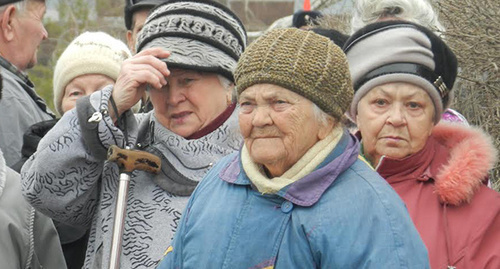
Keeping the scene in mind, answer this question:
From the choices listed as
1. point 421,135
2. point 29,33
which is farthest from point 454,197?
point 29,33

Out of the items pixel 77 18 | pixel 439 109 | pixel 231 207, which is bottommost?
pixel 77 18

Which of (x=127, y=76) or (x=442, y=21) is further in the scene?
(x=442, y=21)

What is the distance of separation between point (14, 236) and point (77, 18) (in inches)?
415

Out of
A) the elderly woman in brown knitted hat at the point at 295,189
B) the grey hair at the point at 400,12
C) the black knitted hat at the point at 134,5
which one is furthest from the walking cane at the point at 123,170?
the black knitted hat at the point at 134,5

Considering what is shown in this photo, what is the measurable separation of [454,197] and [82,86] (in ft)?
6.58

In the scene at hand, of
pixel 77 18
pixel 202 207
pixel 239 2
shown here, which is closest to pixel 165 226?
pixel 202 207

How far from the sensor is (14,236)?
3264mm

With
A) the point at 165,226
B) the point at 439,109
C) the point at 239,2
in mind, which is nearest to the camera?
the point at 165,226

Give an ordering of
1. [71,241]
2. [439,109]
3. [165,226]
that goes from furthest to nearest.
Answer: [71,241] < [439,109] < [165,226]

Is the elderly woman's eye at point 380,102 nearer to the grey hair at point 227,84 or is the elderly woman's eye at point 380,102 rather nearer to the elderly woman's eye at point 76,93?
the grey hair at point 227,84

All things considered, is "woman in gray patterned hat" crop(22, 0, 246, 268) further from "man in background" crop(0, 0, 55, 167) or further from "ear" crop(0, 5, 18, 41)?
"ear" crop(0, 5, 18, 41)

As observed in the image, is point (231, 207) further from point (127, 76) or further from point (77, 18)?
point (77, 18)

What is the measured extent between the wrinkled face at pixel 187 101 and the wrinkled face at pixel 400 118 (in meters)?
0.60

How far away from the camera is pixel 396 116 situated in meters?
3.24
